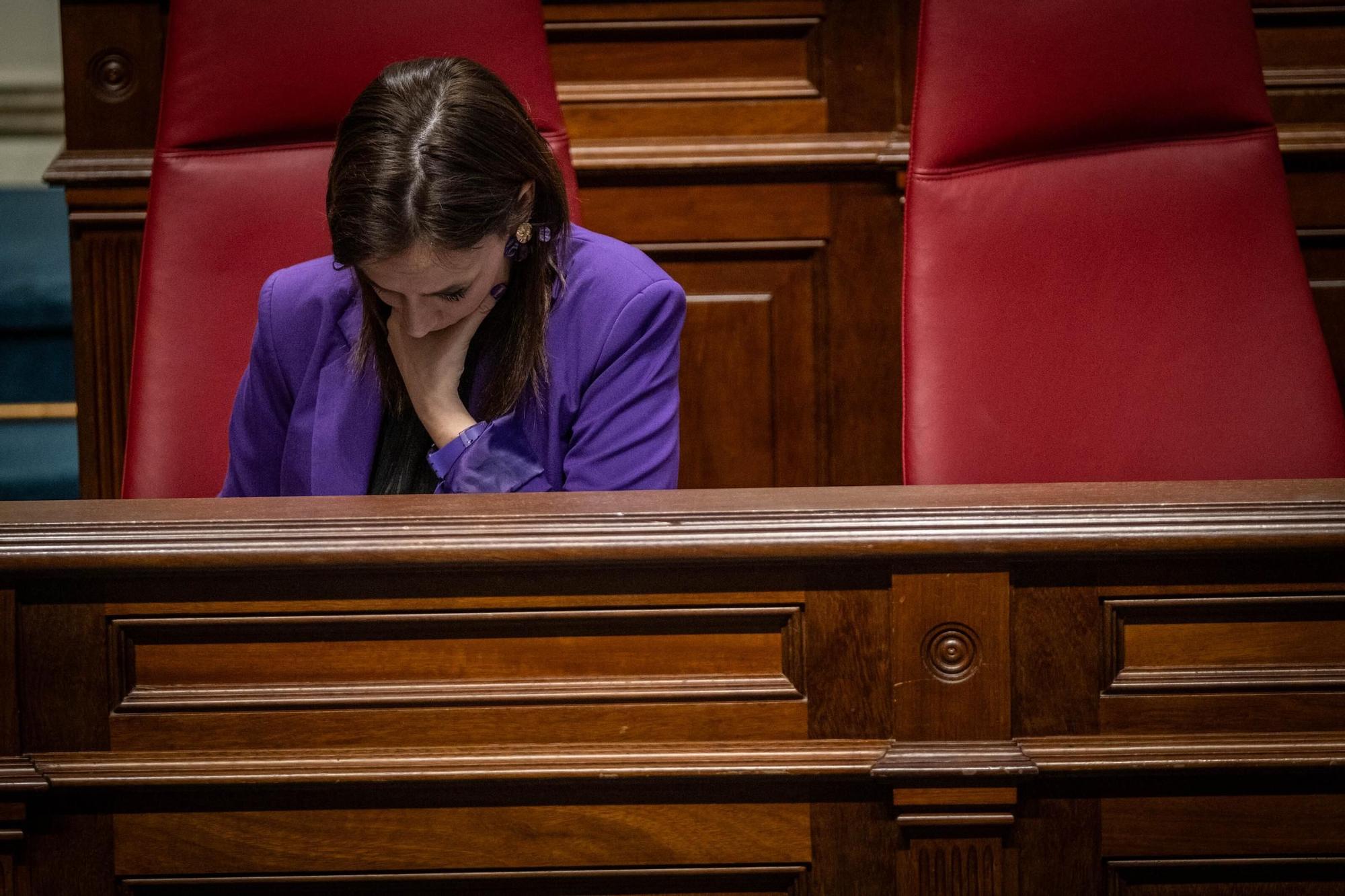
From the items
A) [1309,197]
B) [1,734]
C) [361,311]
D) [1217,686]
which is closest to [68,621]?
[1,734]

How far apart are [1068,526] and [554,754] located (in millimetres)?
250

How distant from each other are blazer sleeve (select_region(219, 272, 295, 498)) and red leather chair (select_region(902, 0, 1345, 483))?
1.54 ft

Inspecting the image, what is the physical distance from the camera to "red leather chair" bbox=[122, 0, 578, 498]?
106 cm

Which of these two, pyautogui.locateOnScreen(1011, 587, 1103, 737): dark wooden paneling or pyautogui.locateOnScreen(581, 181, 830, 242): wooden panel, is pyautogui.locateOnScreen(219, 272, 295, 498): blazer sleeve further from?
pyautogui.locateOnScreen(1011, 587, 1103, 737): dark wooden paneling

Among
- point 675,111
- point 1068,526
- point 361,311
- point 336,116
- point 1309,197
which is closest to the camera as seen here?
point 1068,526

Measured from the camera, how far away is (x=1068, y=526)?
1.96ft

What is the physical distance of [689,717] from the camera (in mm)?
607

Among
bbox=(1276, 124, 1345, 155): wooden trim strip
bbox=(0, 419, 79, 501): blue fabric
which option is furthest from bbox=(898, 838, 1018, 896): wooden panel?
bbox=(0, 419, 79, 501): blue fabric

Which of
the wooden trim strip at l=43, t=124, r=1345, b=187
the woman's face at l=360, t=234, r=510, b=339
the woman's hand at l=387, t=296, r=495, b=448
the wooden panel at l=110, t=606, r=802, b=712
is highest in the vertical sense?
the wooden trim strip at l=43, t=124, r=1345, b=187

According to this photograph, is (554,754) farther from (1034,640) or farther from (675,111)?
(675,111)

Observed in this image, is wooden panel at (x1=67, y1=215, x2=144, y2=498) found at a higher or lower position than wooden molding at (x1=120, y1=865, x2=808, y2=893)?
higher

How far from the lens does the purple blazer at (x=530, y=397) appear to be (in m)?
0.94

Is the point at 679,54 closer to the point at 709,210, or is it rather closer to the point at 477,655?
the point at 709,210

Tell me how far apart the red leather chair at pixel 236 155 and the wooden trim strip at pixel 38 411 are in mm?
823
